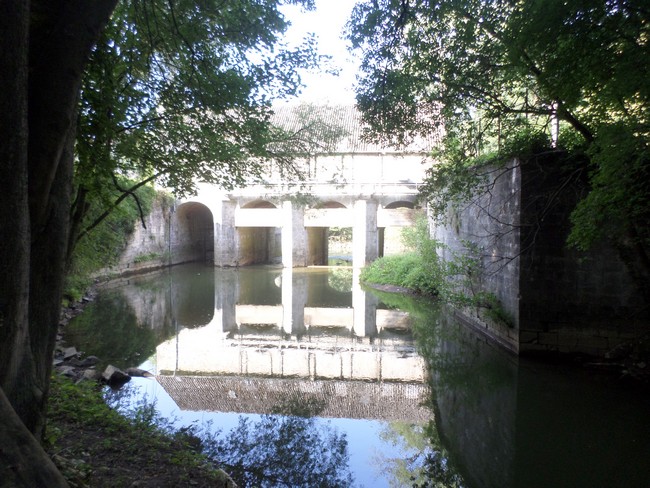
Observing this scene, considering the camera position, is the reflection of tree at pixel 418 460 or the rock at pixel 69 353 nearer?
the reflection of tree at pixel 418 460

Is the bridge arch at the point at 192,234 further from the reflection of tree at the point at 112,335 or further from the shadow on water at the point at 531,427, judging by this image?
the shadow on water at the point at 531,427

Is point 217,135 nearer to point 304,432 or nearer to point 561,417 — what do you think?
point 304,432

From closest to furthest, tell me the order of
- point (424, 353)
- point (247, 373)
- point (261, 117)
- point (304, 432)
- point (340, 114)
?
point (304, 432), point (261, 117), point (247, 373), point (424, 353), point (340, 114)

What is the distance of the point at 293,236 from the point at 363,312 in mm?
10269

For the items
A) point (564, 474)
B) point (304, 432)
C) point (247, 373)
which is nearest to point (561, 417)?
point (564, 474)

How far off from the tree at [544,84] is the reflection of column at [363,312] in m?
4.31

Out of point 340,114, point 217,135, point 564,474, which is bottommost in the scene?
point 564,474

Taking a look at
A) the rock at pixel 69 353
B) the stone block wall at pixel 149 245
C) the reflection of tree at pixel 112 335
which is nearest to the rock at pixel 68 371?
the rock at pixel 69 353

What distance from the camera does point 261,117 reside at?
256 inches

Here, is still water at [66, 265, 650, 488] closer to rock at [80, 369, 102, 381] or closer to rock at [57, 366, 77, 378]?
rock at [80, 369, 102, 381]

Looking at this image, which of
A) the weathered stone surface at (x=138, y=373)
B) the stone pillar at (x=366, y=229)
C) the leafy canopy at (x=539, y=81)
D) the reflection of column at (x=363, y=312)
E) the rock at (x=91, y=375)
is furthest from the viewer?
the stone pillar at (x=366, y=229)

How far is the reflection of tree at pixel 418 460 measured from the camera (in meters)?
4.25

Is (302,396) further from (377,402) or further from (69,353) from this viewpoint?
(69,353)

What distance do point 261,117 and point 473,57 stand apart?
3.00 metres
